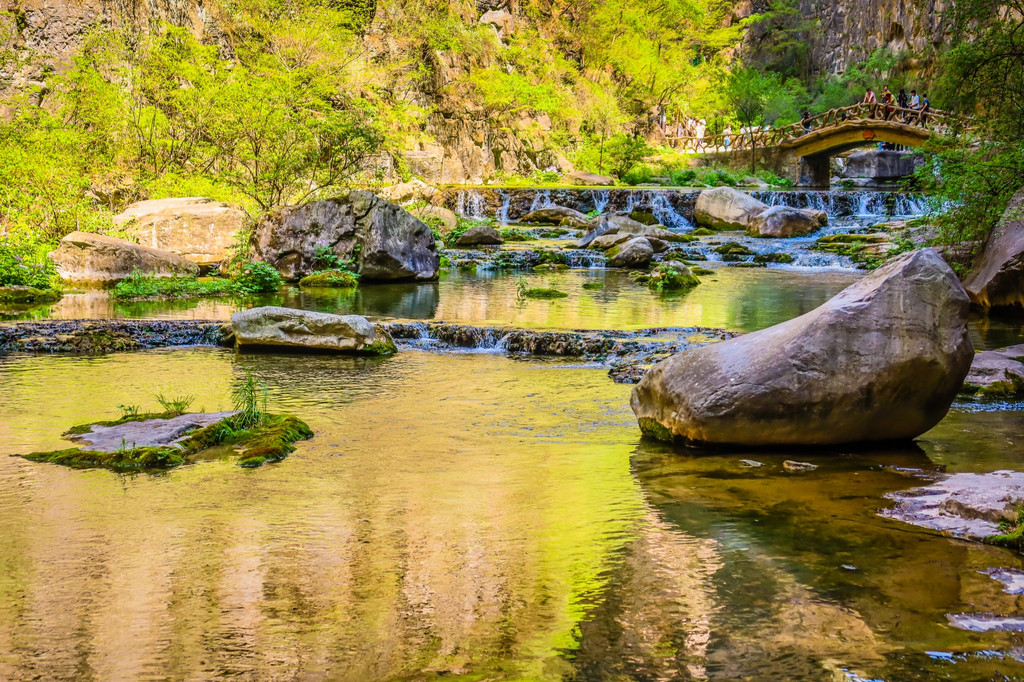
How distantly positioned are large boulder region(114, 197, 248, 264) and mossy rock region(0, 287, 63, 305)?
3.88 metres

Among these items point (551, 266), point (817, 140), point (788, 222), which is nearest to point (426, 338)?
point (551, 266)

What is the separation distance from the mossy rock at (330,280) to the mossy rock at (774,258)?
33.9 ft

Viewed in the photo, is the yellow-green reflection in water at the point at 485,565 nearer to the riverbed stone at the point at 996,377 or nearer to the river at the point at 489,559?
the river at the point at 489,559

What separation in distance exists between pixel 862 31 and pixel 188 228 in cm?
4790

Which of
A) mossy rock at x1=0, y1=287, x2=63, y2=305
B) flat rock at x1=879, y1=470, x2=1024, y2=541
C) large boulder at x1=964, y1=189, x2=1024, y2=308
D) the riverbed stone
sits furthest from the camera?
mossy rock at x1=0, y1=287, x2=63, y2=305

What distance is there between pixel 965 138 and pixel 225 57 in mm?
30789

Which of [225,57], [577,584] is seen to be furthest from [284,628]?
[225,57]

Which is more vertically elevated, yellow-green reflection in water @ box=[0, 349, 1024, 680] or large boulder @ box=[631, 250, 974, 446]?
large boulder @ box=[631, 250, 974, 446]

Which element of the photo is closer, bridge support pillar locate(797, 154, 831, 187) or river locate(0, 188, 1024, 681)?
river locate(0, 188, 1024, 681)

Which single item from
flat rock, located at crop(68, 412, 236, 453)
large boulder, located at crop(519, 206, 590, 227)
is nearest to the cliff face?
large boulder, located at crop(519, 206, 590, 227)

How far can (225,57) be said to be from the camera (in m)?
36.4

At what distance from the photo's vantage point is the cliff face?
1837 inches

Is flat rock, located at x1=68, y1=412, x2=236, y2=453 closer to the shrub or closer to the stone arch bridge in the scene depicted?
the shrub

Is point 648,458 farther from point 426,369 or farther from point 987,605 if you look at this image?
point 426,369
